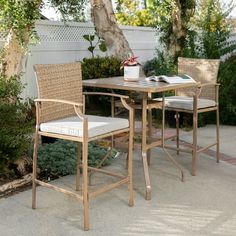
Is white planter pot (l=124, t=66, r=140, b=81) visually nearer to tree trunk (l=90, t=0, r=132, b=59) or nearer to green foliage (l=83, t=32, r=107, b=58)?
tree trunk (l=90, t=0, r=132, b=59)

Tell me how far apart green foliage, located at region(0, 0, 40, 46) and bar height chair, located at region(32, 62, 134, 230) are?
130 centimetres

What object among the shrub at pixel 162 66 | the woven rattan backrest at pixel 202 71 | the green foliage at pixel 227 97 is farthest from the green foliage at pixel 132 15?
the woven rattan backrest at pixel 202 71

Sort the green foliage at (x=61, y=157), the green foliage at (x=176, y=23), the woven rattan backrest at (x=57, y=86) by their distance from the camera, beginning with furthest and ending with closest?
the green foliage at (x=176, y=23) < the green foliage at (x=61, y=157) < the woven rattan backrest at (x=57, y=86)

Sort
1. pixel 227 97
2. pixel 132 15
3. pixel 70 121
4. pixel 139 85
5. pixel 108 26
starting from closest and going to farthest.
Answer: pixel 70 121, pixel 139 85, pixel 227 97, pixel 108 26, pixel 132 15

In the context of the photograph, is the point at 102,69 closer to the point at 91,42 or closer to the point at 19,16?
the point at 91,42

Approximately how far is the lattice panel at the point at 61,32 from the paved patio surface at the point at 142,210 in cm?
335

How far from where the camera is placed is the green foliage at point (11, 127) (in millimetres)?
3711

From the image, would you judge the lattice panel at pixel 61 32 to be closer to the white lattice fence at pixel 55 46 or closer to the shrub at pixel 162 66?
the white lattice fence at pixel 55 46

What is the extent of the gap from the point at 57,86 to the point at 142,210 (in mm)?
1185

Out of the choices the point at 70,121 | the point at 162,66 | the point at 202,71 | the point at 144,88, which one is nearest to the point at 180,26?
the point at 162,66

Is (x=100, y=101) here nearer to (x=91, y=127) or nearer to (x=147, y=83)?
(x=147, y=83)

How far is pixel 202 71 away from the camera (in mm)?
4613

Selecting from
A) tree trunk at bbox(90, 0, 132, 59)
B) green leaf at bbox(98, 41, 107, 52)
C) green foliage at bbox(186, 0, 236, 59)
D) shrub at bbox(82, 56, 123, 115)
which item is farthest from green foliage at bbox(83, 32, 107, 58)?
green foliage at bbox(186, 0, 236, 59)

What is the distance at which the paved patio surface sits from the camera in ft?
9.57
